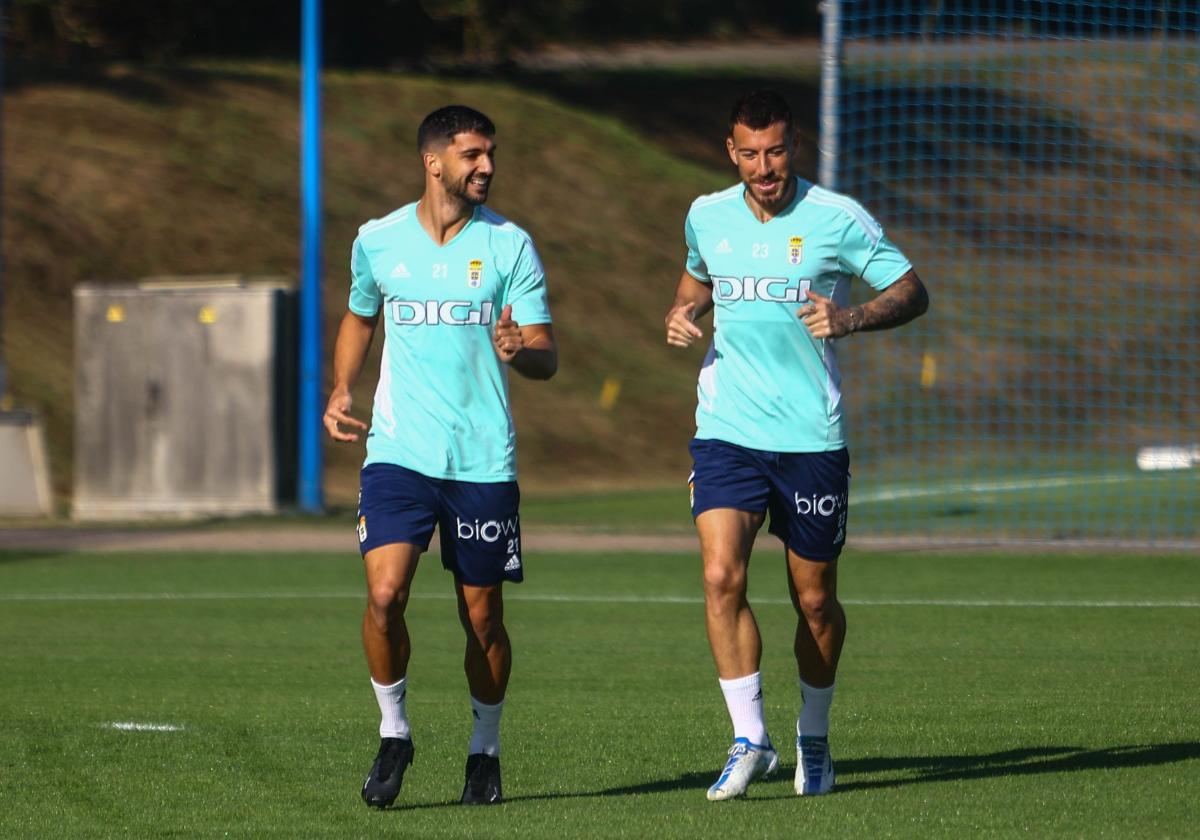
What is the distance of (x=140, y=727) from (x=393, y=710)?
1.77 m

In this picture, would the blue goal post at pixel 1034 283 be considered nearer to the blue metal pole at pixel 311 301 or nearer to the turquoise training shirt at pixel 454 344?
the blue metal pole at pixel 311 301

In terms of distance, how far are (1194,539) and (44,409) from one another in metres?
12.3

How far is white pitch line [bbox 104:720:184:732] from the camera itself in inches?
309

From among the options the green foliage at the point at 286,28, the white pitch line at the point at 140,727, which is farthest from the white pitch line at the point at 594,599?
the green foliage at the point at 286,28

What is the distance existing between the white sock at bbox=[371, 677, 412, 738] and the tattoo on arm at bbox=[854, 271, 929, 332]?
5.91ft

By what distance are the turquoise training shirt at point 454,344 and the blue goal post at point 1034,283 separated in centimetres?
1027

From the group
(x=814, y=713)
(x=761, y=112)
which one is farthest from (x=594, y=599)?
(x=761, y=112)

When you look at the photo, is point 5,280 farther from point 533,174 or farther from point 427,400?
point 427,400

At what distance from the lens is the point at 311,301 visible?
18516 mm

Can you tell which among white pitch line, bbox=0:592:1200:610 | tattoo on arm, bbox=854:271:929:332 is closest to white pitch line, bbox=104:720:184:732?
tattoo on arm, bbox=854:271:929:332

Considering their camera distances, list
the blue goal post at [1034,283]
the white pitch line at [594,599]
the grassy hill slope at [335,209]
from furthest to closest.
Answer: the grassy hill slope at [335,209] < the blue goal post at [1034,283] < the white pitch line at [594,599]

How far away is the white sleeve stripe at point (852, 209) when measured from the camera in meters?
6.81

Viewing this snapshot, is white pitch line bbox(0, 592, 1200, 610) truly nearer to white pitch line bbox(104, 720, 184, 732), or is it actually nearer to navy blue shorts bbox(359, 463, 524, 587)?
A: white pitch line bbox(104, 720, 184, 732)

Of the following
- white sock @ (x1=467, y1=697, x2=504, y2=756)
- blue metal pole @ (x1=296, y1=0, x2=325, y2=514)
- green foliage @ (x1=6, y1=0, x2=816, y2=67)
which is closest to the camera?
white sock @ (x1=467, y1=697, x2=504, y2=756)
